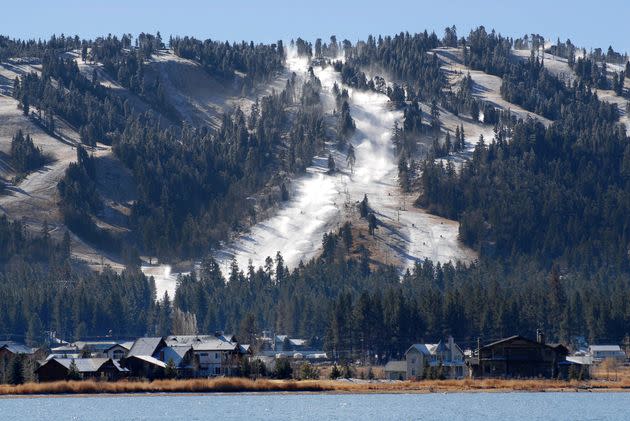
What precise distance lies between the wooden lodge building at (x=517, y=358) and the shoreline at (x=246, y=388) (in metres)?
14.1

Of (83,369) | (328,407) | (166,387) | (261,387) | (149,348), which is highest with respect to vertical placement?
(328,407)

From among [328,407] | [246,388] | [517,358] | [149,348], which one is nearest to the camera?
[328,407]

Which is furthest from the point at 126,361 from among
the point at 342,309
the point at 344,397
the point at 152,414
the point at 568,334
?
the point at 568,334

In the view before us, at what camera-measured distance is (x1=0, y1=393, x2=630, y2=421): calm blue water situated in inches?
3984

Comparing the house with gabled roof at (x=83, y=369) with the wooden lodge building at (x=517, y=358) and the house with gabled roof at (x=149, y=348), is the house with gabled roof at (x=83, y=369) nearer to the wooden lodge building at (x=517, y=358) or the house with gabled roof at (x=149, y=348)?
the house with gabled roof at (x=149, y=348)

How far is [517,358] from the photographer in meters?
153

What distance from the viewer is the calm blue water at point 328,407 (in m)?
101

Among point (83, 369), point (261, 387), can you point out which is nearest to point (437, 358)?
point (261, 387)

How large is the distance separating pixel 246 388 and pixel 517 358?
3400 cm

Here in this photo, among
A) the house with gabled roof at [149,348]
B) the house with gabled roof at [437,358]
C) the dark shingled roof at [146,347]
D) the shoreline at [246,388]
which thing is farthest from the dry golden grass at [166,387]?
the house with gabled roof at [437,358]

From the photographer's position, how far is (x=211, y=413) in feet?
349

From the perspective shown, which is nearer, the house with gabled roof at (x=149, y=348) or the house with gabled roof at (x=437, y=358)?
the house with gabled roof at (x=149, y=348)

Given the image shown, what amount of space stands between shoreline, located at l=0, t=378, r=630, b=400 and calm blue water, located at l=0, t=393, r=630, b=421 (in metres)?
1.43

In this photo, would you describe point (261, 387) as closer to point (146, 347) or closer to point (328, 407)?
point (146, 347)
